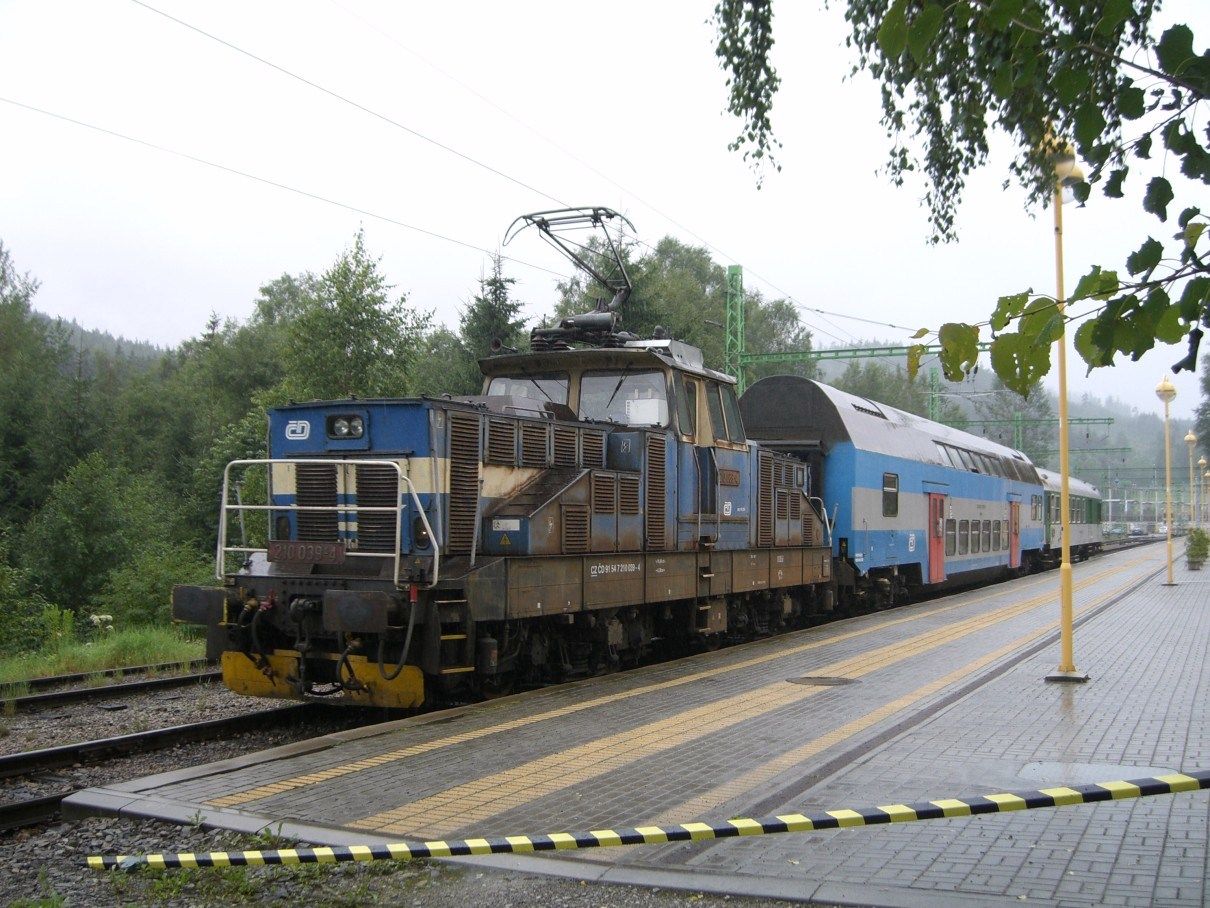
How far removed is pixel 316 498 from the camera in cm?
953

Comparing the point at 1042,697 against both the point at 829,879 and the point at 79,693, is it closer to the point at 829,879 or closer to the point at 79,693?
the point at 829,879

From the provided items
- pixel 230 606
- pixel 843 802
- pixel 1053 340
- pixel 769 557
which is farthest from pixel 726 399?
pixel 1053 340

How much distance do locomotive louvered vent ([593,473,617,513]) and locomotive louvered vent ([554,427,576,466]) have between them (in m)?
0.33

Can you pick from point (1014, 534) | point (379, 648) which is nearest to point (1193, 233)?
point (379, 648)

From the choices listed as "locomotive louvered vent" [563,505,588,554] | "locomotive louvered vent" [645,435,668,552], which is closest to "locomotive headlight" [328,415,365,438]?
"locomotive louvered vent" [563,505,588,554]

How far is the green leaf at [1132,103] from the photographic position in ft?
9.56

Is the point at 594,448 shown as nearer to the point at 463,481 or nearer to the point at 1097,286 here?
the point at 463,481

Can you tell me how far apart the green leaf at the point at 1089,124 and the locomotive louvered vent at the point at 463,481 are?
6.95m

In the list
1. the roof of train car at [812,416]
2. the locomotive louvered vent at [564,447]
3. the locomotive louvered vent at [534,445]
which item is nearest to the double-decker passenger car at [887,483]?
the roof of train car at [812,416]

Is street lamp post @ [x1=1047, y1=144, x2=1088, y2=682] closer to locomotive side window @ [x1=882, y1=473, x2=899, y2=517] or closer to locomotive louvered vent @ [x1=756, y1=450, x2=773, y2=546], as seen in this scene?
locomotive louvered vent @ [x1=756, y1=450, x2=773, y2=546]

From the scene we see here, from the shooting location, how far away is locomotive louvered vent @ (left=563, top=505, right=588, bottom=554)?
10273 mm

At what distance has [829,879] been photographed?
4832mm

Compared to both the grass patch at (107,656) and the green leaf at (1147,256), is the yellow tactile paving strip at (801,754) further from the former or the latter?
the grass patch at (107,656)

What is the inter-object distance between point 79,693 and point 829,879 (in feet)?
29.1
